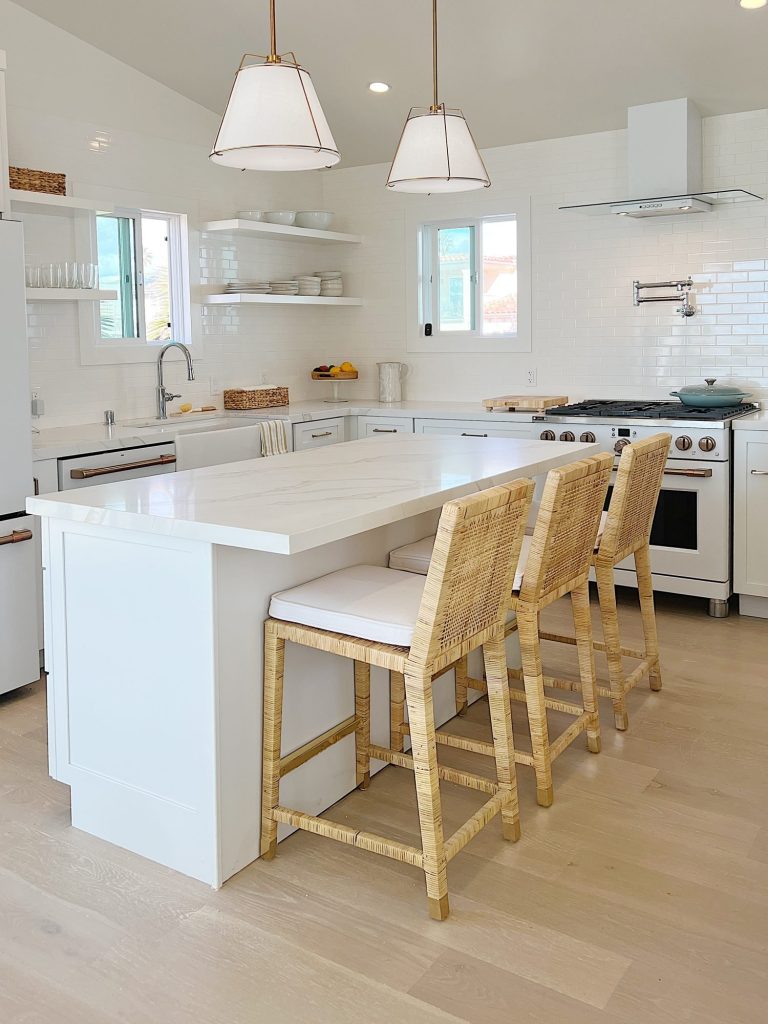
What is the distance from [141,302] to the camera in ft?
18.1

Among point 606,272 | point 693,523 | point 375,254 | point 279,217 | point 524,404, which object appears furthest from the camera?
point 375,254

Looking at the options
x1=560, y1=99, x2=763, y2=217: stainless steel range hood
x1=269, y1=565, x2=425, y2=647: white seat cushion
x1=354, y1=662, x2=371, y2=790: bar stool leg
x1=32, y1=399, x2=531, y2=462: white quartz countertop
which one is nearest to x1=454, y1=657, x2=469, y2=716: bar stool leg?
x1=354, y1=662, x2=371, y2=790: bar stool leg

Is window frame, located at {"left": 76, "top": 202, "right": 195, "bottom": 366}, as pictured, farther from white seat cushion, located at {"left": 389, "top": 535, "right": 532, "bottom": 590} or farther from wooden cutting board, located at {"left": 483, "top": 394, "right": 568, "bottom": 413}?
white seat cushion, located at {"left": 389, "top": 535, "right": 532, "bottom": 590}

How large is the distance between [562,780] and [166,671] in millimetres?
1324

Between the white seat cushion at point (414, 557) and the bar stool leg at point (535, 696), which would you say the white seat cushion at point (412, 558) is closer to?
the white seat cushion at point (414, 557)

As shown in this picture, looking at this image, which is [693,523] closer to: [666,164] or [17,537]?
[666,164]

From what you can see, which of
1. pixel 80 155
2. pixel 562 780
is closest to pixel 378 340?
pixel 80 155

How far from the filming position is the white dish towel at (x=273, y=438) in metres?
5.09

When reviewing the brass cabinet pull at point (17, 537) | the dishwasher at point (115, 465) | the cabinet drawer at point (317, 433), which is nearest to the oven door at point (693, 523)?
the cabinet drawer at point (317, 433)

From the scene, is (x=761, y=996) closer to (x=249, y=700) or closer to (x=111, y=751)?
(x=249, y=700)

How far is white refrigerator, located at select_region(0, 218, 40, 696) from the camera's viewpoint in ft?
12.1

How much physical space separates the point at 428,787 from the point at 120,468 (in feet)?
8.60

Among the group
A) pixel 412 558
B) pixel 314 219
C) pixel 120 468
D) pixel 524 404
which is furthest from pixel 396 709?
pixel 314 219

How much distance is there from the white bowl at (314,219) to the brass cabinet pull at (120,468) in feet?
7.13
